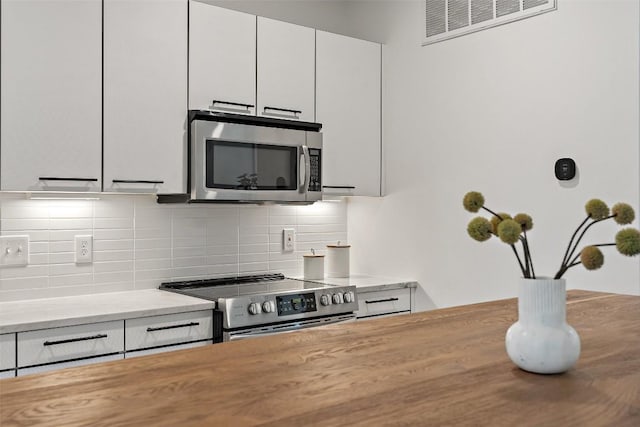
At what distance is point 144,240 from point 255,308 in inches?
31.0

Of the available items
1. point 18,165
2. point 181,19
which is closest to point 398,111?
point 181,19

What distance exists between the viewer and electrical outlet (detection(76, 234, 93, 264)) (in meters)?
3.18

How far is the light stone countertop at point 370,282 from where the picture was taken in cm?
361

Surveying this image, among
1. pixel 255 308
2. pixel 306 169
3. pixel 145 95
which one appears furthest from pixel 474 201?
pixel 306 169

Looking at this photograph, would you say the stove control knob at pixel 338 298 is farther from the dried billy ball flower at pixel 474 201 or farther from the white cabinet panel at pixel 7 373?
the dried billy ball flower at pixel 474 201

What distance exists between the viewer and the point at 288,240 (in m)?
4.00

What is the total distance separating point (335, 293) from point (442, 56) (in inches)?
58.0

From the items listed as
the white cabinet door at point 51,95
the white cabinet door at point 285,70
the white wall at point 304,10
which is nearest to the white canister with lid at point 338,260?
the white cabinet door at point 285,70

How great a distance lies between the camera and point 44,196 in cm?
305

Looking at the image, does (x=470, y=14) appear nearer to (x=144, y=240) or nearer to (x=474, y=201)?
(x=144, y=240)

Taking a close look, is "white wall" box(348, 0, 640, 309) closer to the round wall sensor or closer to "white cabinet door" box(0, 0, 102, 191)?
the round wall sensor

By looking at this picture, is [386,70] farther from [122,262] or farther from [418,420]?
[418,420]

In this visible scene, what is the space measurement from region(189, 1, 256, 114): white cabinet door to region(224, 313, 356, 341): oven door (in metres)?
1.11

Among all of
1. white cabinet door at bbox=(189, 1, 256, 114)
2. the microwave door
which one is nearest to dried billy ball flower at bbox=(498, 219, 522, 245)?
the microwave door
